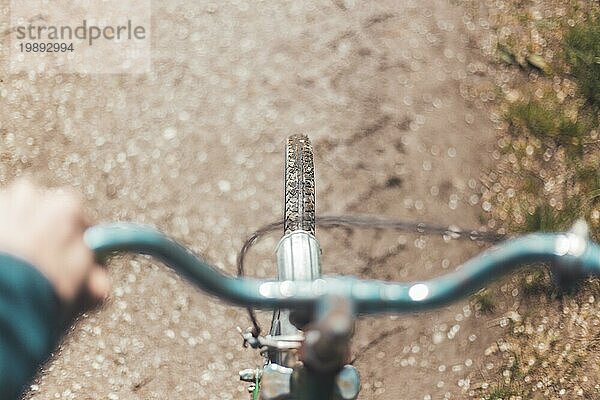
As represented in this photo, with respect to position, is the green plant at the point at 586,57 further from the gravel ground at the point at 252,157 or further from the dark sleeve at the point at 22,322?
the dark sleeve at the point at 22,322

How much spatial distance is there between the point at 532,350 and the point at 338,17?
158cm

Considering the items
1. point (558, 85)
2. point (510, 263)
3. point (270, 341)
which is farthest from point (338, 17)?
point (510, 263)

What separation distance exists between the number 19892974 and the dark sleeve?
8.35ft

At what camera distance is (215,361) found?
8.98 feet

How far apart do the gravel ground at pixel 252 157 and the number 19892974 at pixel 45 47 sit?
0.13 metres

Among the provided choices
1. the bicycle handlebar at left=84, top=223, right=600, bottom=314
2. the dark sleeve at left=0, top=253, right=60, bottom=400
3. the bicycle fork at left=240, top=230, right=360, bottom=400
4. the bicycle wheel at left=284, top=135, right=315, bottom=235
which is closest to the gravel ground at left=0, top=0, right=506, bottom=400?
the bicycle wheel at left=284, top=135, right=315, bottom=235

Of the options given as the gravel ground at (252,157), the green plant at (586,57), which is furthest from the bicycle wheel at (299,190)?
the green plant at (586,57)

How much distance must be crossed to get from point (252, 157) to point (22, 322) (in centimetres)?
217

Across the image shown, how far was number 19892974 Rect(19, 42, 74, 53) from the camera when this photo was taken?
3.29 meters

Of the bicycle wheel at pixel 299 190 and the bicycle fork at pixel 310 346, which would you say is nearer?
the bicycle fork at pixel 310 346

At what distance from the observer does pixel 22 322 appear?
903 millimetres

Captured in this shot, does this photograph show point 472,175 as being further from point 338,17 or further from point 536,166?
point 338,17

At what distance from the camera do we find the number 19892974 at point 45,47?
3.29m

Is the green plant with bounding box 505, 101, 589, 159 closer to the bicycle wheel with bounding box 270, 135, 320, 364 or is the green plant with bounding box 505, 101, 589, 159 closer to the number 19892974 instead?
the bicycle wheel with bounding box 270, 135, 320, 364
